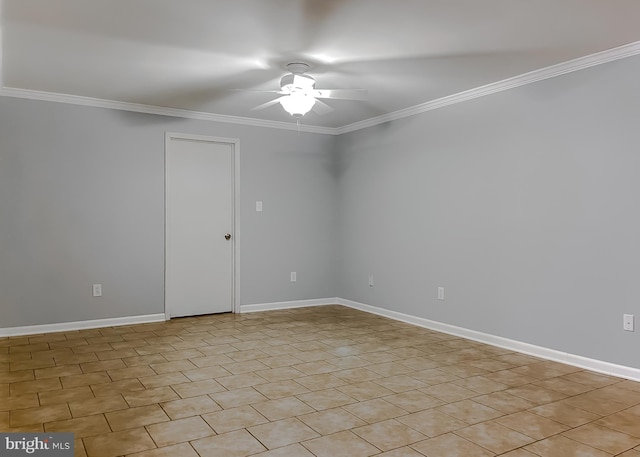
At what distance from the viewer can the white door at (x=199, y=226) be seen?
208 inches

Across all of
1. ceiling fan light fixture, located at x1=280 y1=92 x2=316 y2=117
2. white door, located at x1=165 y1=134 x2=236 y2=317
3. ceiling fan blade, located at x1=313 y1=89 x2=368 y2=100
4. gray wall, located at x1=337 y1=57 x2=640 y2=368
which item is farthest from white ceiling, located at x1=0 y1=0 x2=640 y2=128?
white door, located at x1=165 y1=134 x2=236 y2=317

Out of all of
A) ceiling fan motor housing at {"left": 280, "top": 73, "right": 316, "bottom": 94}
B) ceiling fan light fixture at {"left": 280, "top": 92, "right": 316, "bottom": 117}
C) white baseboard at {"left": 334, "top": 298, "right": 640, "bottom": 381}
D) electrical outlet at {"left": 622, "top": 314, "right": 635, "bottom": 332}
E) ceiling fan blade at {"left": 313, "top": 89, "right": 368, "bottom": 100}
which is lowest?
white baseboard at {"left": 334, "top": 298, "right": 640, "bottom": 381}

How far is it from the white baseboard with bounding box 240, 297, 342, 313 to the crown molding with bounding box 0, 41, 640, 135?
218 cm

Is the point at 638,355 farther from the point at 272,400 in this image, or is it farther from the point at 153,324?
the point at 153,324

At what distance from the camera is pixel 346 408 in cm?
278

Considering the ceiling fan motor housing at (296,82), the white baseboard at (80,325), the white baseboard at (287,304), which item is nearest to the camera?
the ceiling fan motor housing at (296,82)

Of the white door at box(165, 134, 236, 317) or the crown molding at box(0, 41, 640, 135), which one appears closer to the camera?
the crown molding at box(0, 41, 640, 135)

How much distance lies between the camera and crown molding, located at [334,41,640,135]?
10.9ft

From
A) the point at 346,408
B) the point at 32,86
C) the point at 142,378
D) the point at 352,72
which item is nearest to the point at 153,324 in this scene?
the point at 142,378

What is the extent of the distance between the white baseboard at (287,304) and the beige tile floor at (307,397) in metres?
1.15

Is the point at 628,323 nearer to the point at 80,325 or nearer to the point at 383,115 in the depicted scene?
the point at 383,115

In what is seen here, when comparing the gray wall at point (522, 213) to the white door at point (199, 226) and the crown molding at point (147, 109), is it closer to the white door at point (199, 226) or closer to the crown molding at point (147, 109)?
the crown molding at point (147, 109)

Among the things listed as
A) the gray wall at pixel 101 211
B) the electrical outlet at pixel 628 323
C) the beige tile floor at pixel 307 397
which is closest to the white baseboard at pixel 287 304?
the gray wall at pixel 101 211

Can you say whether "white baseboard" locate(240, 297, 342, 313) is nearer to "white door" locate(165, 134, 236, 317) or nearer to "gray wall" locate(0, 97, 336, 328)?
"gray wall" locate(0, 97, 336, 328)
